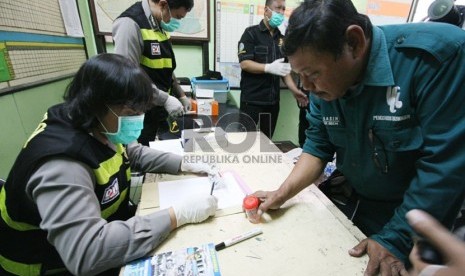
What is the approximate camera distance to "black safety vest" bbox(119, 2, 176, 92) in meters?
1.45

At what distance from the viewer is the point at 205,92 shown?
2.28 meters

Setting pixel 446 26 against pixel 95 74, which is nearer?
pixel 446 26

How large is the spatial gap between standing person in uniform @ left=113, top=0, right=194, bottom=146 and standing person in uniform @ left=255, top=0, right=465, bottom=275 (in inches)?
40.5

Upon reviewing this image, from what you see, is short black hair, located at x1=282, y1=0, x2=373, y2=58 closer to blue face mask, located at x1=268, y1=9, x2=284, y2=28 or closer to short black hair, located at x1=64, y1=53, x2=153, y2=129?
short black hair, located at x1=64, y1=53, x2=153, y2=129

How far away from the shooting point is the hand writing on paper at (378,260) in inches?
24.6

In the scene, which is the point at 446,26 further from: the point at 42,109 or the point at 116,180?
the point at 42,109

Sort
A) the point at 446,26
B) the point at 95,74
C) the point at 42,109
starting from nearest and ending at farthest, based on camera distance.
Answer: the point at 446,26
the point at 95,74
the point at 42,109

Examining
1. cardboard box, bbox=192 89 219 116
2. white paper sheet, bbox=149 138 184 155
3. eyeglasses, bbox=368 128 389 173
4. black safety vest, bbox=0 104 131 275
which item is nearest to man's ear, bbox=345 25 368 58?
eyeglasses, bbox=368 128 389 173

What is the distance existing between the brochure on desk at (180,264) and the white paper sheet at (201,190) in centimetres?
22

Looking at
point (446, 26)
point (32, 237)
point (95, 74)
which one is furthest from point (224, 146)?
point (446, 26)

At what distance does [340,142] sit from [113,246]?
0.78 metres

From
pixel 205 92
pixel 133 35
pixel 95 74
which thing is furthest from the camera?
pixel 205 92

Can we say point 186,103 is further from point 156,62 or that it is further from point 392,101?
point 392,101

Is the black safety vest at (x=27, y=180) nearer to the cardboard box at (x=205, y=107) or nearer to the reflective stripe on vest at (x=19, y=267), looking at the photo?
the reflective stripe on vest at (x=19, y=267)
